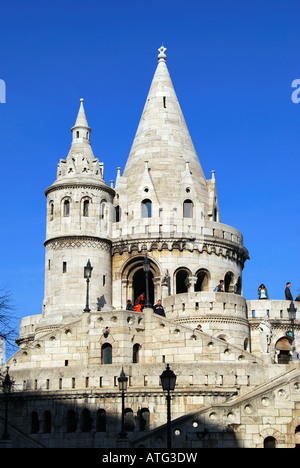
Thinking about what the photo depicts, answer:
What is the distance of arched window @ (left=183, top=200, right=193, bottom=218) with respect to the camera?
50281 mm

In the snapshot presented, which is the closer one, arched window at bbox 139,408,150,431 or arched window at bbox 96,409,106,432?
arched window at bbox 139,408,150,431

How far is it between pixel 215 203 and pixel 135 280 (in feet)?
21.4

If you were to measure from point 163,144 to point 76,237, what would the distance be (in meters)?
9.29

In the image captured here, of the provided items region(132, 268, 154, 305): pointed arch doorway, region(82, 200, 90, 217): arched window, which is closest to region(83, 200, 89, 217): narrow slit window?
region(82, 200, 90, 217): arched window

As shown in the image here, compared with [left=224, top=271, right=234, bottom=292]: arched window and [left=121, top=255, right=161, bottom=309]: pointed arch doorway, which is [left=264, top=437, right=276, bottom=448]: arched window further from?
[left=224, top=271, right=234, bottom=292]: arched window

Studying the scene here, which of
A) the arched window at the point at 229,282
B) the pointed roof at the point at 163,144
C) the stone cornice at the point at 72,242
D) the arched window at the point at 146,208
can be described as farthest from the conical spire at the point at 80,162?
the arched window at the point at 229,282

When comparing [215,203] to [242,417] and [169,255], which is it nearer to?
[169,255]

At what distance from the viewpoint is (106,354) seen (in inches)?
1561

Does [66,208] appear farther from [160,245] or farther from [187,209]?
[187,209]

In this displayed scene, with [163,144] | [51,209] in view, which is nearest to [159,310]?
[51,209]

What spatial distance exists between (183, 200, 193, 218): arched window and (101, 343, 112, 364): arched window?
493 inches

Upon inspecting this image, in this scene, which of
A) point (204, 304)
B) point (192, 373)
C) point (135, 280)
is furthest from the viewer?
point (135, 280)

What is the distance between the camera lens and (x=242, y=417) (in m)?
32.5
